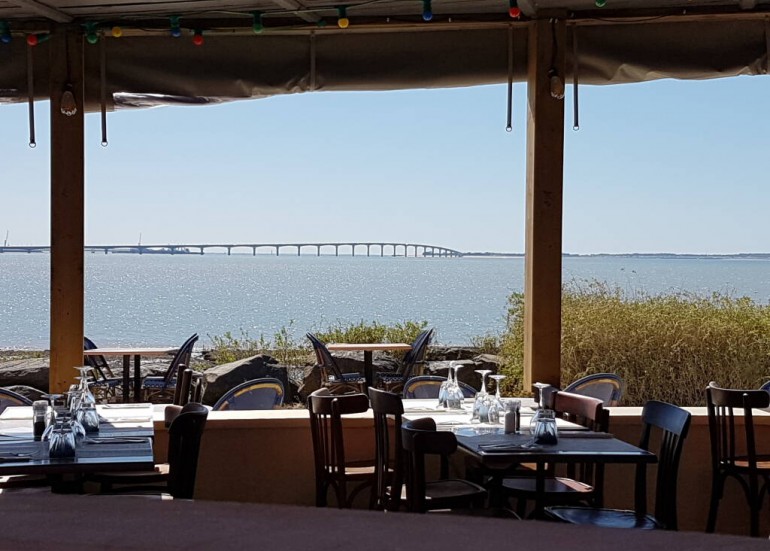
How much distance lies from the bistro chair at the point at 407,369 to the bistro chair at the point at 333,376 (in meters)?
0.24

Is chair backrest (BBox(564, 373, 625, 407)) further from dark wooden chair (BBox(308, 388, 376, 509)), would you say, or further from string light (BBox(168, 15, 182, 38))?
string light (BBox(168, 15, 182, 38))

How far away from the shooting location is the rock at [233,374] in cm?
1031

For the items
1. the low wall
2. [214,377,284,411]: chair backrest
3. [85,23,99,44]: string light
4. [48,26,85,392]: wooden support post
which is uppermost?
[85,23,99,44]: string light

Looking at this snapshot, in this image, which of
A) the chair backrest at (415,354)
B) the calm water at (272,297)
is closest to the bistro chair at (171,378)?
the chair backrest at (415,354)

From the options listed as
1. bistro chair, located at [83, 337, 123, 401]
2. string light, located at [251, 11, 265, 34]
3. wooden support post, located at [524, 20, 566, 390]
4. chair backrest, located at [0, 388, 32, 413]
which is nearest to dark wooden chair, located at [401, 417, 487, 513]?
wooden support post, located at [524, 20, 566, 390]

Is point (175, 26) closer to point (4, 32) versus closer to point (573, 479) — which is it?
point (4, 32)

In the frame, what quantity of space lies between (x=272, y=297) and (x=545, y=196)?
51226 mm

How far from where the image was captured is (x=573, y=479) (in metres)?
4.96

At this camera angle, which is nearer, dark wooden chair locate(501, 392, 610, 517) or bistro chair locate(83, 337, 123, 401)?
dark wooden chair locate(501, 392, 610, 517)

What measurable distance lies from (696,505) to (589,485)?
909mm

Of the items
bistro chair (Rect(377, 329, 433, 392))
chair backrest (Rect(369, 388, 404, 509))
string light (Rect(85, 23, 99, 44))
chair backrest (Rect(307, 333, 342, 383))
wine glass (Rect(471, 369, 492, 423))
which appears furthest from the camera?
bistro chair (Rect(377, 329, 433, 392))

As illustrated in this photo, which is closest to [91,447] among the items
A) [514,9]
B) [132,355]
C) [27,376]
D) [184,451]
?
[184,451]

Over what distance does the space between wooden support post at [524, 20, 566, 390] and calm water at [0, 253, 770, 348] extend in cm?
1757

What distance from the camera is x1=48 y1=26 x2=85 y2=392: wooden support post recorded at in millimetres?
5812
